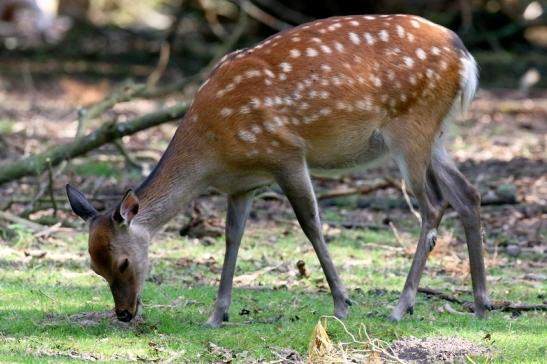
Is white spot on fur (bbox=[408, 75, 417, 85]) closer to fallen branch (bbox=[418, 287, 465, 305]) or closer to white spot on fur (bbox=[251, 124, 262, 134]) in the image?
white spot on fur (bbox=[251, 124, 262, 134])

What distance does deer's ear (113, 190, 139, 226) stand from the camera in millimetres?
6930

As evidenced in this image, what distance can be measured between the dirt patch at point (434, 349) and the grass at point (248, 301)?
0.34ft

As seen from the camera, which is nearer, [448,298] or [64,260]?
[448,298]

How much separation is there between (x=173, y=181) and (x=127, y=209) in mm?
458

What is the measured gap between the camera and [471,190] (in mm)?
7668

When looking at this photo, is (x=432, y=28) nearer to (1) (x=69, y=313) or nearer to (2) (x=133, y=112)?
(1) (x=69, y=313)

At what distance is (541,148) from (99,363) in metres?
9.39

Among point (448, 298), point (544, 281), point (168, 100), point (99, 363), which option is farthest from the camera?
point (168, 100)

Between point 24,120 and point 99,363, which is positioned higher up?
point 99,363

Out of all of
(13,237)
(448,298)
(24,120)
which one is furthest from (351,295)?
(24,120)

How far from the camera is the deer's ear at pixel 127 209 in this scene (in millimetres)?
6930

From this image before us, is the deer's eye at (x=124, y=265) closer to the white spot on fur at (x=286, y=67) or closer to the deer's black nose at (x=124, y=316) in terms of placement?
the deer's black nose at (x=124, y=316)

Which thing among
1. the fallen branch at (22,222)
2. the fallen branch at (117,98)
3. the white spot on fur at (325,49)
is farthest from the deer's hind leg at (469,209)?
the fallen branch at (117,98)

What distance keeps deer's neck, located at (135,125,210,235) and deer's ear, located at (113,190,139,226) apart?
0.71ft
